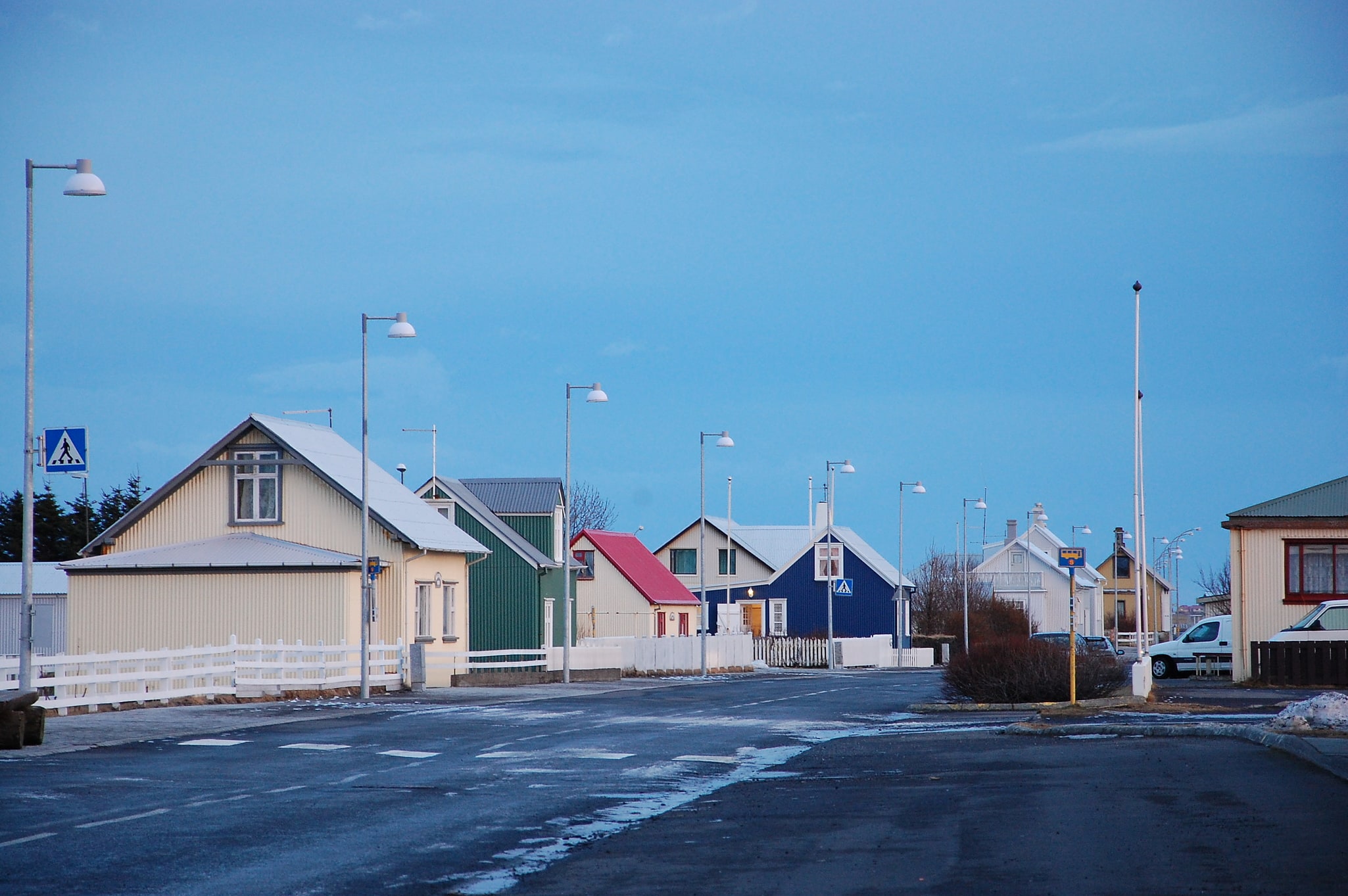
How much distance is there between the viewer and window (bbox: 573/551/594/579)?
70.3 metres

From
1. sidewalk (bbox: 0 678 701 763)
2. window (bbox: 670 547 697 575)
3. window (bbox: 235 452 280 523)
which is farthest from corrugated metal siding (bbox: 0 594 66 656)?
window (bbox: 670 547 697 575)

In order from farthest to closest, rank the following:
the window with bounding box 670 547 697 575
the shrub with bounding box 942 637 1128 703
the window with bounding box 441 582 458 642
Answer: the window with bounding box 670 547 697 575 < the window with bounding box 441 582 458 642 < the shrub with bounding box 942 637 1128 703

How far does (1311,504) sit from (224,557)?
2585 cm

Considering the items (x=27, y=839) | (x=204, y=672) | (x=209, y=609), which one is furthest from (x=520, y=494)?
(x=27, y=839)

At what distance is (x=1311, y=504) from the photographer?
120 feet

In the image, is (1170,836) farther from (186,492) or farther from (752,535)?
(752,535)

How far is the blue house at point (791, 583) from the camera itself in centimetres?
8319

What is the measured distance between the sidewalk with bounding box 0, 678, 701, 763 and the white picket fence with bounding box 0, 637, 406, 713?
552mm

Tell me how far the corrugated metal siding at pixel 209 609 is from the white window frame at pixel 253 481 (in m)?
2.68

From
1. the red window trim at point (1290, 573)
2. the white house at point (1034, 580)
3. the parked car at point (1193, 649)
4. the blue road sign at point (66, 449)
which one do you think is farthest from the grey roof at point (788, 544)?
the blue road sign at point (66, 449)

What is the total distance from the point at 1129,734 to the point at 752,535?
247 ft

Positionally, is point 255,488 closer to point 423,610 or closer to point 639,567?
point 423,610

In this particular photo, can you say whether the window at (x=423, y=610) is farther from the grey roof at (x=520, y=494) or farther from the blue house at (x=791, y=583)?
the blue house at (x=791, y=583)

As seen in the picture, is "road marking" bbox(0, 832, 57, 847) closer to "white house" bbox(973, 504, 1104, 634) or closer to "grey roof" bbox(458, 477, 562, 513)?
"grey roof" bbox(458, 477, 562, 513)
